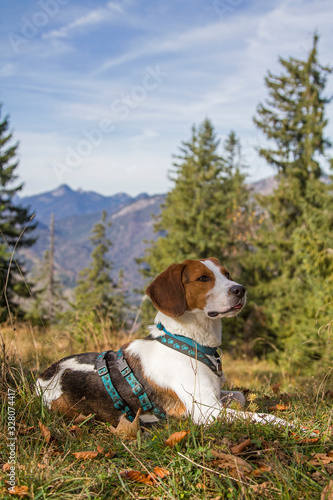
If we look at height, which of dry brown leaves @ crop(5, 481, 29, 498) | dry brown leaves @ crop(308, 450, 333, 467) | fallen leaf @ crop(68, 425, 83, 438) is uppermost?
dry brown leaves @ crop(5, 481, 29, 498)

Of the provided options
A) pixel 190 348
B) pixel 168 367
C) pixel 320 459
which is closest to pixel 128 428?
pixel 168 367

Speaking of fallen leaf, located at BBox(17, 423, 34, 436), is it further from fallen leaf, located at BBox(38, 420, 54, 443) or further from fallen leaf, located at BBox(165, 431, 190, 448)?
fallen leaf, located at BBox(165, 431, 190, 448)

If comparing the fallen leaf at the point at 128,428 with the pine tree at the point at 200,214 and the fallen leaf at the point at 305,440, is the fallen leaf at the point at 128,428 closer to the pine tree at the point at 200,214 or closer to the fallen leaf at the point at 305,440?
the fallen leaf at the point at 305,440

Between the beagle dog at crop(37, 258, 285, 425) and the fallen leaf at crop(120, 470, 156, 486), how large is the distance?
78 cm

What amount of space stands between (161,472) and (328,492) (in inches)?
35.0

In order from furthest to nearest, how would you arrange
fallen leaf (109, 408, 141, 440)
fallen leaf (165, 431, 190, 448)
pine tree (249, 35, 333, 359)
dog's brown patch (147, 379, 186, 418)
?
pine tree (249, 35, 333, 359) → dog's brown patch (147, 379, 186, 418) → fallen leaf (109, 408, 141, 440) → fallen leaf (165, 431, 190, 448)

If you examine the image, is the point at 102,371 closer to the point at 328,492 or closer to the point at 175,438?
the point at 175,438

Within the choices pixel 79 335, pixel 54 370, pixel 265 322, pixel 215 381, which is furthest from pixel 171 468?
pixel 265 322

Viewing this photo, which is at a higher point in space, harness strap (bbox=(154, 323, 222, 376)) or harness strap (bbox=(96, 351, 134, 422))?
harness strap (bbox=(154, 323, 222, 376))

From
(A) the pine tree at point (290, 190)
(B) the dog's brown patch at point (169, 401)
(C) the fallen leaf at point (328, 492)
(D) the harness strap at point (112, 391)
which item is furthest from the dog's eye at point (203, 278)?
(A) the pine tree at point (290, 190)

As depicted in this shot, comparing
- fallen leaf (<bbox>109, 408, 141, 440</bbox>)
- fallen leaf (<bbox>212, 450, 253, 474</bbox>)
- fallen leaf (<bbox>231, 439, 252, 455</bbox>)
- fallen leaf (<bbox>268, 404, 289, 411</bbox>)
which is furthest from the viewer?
fallen leaf (<bbox>268, 404, 289, 411</bbox>)

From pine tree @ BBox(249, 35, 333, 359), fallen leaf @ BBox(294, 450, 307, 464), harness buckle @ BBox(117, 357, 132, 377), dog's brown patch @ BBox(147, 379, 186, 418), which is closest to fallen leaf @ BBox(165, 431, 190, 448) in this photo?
dog's brown patch @ BBox(147, 379, 186, 418)

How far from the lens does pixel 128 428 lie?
2928 millimetres

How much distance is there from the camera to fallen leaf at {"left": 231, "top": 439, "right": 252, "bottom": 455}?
2.46 metres
